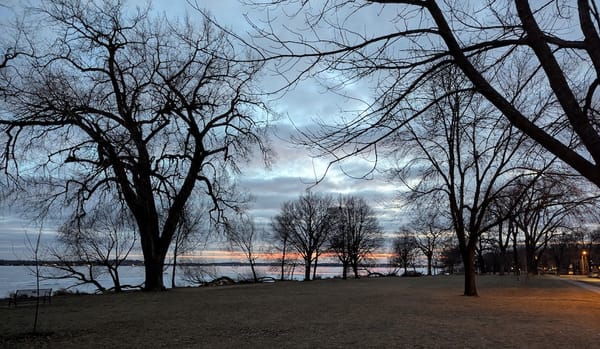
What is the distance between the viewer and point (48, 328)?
1154cm

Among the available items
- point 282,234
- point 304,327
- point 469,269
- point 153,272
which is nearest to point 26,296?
point 153,272

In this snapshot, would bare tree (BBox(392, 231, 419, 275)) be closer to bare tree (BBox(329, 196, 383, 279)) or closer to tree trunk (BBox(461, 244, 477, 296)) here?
bare tree (BBox(329, 196, 383, 279))

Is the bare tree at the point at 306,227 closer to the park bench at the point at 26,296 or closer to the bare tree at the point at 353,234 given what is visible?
the bare tree at the point at 353,234

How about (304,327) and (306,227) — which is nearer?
(304,327)

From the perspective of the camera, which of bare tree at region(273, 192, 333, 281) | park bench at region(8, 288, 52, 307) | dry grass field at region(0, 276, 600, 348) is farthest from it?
bare tree at region(273, 192, 333, 281)

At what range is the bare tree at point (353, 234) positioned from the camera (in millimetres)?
67188

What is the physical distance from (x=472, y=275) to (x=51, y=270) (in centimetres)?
3125

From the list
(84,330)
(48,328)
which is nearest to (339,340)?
(84,330)

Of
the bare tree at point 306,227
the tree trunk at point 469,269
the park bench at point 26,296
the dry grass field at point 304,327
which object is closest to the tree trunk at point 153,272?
the park bench at point 26,296

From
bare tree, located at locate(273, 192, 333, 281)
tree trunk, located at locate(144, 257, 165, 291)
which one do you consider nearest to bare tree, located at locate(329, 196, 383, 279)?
bare tree, located at locate(273, 192, 333, 281)

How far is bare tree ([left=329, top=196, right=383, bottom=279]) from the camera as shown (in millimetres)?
67188

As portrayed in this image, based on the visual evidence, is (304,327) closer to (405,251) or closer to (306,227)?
(306,227)

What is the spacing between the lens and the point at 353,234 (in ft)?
227

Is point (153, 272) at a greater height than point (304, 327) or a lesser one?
greater
